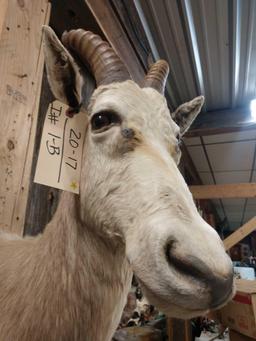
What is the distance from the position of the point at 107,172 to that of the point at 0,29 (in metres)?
0.80

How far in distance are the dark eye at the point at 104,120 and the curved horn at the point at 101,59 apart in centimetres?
20

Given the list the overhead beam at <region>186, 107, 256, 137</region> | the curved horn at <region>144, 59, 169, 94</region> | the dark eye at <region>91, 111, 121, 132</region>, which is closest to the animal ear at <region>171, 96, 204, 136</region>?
the curved horn at <region>144, 59, 169, 94</region>

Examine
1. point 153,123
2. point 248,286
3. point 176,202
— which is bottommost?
point 248,286

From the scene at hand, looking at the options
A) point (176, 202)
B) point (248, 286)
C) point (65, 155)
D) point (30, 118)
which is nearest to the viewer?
point (176, 202)

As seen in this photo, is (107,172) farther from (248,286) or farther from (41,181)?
(248,286)

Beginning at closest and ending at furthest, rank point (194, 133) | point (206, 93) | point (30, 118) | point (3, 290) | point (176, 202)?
point (176, 202)
point (3, 290)
point (30, 118)
point (206, 93)
point (194, 133)

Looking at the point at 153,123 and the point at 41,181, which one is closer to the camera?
the point at 41,181

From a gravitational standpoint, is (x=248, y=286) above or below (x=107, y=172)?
below

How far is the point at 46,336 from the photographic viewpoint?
76 centimetres

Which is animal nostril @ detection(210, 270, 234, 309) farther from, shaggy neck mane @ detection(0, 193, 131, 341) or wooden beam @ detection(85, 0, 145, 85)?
wooden beam @ detection(85, 0, 145, 85)

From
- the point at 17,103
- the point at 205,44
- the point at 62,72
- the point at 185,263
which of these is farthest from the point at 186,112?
the point at 205,44

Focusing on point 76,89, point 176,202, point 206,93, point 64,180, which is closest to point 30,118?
point 76,89

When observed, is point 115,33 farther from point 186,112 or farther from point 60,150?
point 60,150

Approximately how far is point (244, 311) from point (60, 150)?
113 inches
